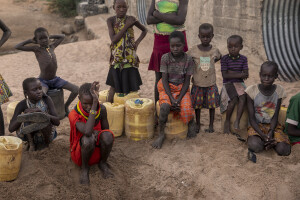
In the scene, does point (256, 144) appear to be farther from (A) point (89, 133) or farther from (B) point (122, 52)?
(B) point (122, 52)

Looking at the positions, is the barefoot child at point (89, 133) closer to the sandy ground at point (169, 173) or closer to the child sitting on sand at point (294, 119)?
the sandy ground at point (169, 173)

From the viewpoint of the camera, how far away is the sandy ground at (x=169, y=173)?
3.05m

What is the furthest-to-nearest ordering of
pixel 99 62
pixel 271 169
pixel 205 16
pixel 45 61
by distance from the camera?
pixel 99 62, pixel 205 16, pixel 45 61, pixel 271 169

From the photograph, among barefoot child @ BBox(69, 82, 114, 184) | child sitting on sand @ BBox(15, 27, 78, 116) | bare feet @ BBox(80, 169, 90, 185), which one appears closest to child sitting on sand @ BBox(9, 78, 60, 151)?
barefoot child @ BBox(69, 82, 114, 184)

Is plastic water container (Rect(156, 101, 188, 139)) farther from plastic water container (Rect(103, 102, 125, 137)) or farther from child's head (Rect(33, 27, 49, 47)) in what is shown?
child's head (Rect(33, 27, 49, 47))

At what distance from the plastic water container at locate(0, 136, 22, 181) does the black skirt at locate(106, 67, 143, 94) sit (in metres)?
1.61

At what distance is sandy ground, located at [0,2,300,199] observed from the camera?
10.00ft

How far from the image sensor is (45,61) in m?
4.50

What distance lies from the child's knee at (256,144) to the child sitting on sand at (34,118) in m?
2.10

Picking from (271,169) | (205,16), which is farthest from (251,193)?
(205,16)

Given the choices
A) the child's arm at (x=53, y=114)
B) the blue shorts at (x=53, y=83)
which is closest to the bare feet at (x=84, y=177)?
the child's arm at (x=53, y=114)

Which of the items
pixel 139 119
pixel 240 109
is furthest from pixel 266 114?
pixel 139 119

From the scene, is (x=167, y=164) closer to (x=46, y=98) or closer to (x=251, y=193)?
(x=251, y=193)

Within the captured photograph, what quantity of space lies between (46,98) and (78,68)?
4519mm
